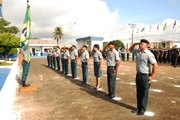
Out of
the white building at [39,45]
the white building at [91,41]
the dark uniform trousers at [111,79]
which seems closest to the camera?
the dark uniform trousers at [111,79]

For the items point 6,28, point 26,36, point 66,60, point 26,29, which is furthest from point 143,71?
point 6,28

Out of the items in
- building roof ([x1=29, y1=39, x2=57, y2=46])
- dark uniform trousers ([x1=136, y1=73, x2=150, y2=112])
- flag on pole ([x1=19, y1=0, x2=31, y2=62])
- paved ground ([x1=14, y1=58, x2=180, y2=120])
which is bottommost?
paved ground ([x1=14, y1=58, x2=180, y2=120])

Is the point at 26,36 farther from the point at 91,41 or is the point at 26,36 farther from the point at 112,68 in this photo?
the point at 91,41

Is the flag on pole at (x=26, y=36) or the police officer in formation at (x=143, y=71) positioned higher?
the flag on pole at (x=26, y=36)

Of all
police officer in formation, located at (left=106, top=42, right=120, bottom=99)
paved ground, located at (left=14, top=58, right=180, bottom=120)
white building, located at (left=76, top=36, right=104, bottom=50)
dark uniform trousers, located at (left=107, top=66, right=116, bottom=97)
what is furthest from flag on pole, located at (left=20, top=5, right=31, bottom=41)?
white building, located at (left=76, top=36, right=104, bottom=50)

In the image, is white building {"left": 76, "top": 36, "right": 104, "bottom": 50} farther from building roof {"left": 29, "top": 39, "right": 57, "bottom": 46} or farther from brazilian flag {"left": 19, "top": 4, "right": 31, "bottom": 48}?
brazilian flag {"left": 19, "top": 4, "right": 31, "bottom": 48}

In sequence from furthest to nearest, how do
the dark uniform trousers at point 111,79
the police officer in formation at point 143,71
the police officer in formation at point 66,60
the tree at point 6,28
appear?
the tree at point 6,28 → the police officer in formation at point 66,60 → the dark uniform trousers at point 111,79 → the police officer in formation at point 143,71

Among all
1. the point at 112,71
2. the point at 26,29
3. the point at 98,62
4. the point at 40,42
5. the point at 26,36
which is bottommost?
the point at 112,71

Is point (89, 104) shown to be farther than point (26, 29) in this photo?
No

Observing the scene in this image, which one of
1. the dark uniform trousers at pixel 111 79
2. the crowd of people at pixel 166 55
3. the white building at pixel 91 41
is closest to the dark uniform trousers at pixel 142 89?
the dark uniform trousers at pixel 111 79

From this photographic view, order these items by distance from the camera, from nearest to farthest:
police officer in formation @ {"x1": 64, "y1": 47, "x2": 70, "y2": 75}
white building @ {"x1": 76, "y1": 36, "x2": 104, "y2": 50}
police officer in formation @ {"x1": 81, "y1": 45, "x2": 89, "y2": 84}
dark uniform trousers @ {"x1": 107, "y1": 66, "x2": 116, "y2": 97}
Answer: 1. dark uniform trousers @ {"x1": 107, "y1": 66, "x2": 116, "y2": 97}
2. police officer in formation @ {"x1": 81, "y1": 45, "x2": 89, "y2": 84}
3. police officer in formation @ {"x1": 64, "y1": 47, "x2": 70, "y2": 75}
4. white building @ {"x1": 76, "y1": 36, "x2": 104, "y2": 50}

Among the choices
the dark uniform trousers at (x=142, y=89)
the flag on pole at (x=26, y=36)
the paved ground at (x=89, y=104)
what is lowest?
the paved ground at (x=89, y=104)

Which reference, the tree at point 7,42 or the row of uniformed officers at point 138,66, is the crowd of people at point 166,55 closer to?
the row of uniformed officers at point 138,66

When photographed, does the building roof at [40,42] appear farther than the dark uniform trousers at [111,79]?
Yes
